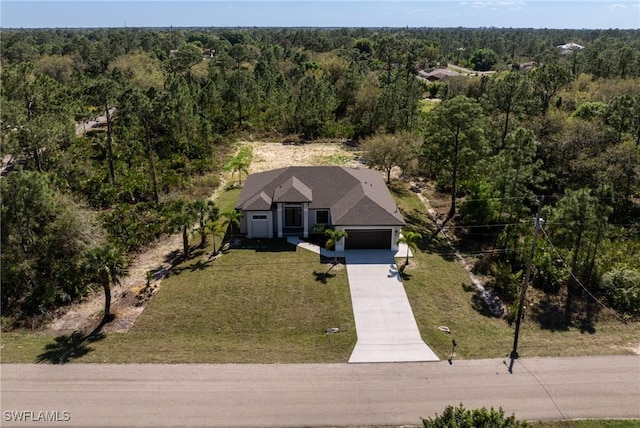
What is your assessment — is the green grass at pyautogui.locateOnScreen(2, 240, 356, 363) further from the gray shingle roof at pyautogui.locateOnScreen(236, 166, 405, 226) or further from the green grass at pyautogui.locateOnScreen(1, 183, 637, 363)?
the gray shingle roof at pyautogui.locateOnScreen(236, 166, 405, 226)

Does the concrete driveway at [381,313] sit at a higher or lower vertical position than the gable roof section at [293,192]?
lower

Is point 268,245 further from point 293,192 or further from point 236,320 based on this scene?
point 236,320

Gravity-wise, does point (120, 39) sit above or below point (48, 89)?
above

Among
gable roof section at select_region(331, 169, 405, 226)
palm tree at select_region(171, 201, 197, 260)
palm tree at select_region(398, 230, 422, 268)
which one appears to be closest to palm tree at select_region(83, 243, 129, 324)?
palm tree at select_region(171, 201, 197, 260)

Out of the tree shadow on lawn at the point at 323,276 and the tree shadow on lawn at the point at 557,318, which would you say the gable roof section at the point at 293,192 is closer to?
the tree shadow on lawn at the point at 323,276

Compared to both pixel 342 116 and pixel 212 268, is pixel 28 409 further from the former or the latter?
pixel 342 116

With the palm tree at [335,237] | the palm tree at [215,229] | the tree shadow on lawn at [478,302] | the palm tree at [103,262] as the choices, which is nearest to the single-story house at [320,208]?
the palm tree at [335,237]

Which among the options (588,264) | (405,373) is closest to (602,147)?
(588,264)
